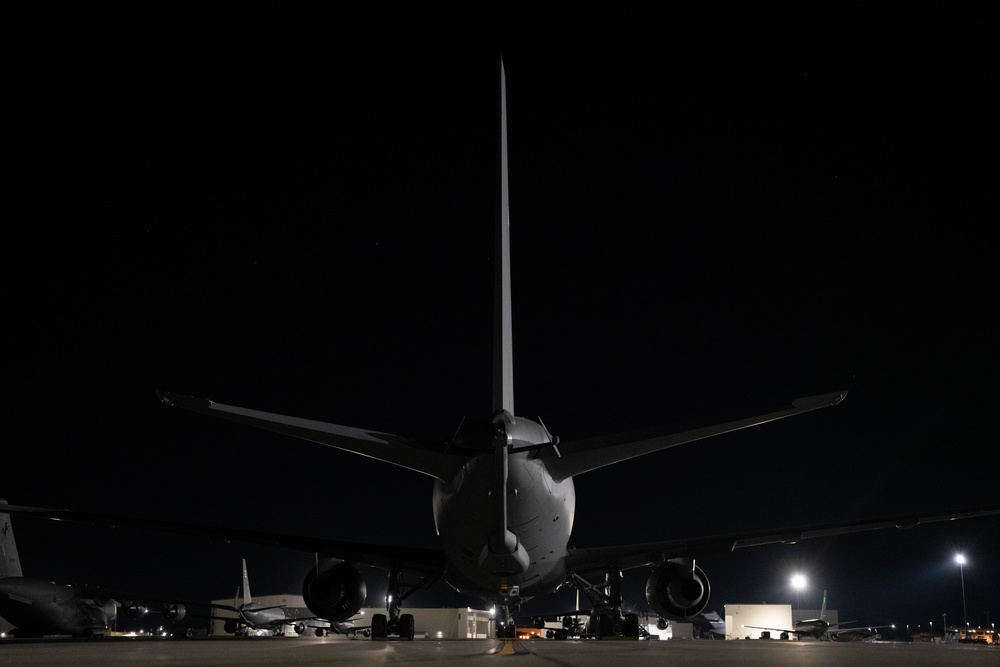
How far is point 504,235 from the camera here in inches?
601

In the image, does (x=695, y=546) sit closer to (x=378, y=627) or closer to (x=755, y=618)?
(x=378, y=627)

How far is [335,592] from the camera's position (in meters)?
19.2

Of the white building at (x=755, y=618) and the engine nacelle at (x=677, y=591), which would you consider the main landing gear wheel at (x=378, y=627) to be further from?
the white building at (x=755, y=618)

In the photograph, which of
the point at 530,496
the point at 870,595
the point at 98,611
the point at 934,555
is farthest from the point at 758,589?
the point at 530,496

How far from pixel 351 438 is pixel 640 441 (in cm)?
427

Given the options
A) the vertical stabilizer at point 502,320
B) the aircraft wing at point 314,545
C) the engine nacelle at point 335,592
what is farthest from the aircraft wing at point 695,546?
the vertical stabilizer at point 502,320

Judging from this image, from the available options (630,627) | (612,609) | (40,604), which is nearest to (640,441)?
(612,609)

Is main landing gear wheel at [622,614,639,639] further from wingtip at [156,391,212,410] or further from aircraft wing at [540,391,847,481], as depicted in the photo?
wingtip at [156,391,212,410]

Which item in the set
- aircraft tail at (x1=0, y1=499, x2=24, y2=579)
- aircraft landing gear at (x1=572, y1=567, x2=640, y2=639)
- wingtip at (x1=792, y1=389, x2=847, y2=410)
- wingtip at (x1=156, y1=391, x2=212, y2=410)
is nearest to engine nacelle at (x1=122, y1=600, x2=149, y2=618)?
aircraft tail at (x1=0, y1=499, x2=24, y2=579)

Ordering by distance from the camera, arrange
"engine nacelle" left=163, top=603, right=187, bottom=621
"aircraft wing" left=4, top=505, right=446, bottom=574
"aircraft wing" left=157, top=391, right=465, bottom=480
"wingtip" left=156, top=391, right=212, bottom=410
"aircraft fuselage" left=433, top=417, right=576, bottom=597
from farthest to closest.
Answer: "engine nacelle" left=163, top=603, right=187, bottom=621 < "aircraft wing" left=4, top=505, right=446, bottom=574 < "aircraft fuselage" left=433, top=417, right=576, bottom=597 < "aircraft wing" left=157, top=391, right=465, bottom=480 < "wingtip" left=156, top=391, right=212, bottom=410

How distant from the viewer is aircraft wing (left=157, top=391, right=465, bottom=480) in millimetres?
9328

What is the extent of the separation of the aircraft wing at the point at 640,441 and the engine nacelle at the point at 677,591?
7358 millimetres

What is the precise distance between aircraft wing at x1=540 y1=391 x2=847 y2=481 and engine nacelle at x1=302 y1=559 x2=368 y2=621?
7393 mm

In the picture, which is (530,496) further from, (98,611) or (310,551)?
(98,611)
